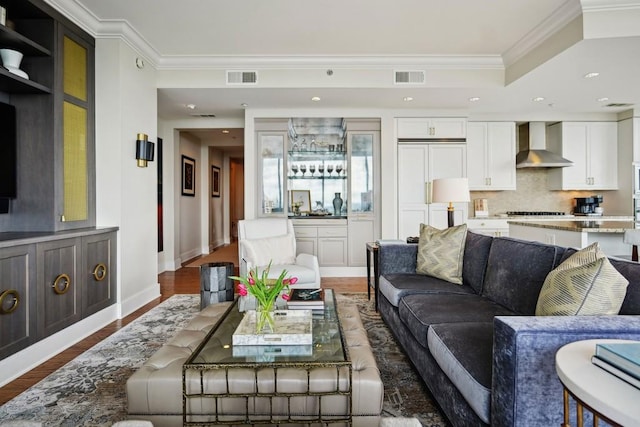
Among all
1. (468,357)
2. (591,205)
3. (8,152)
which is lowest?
(468,357)

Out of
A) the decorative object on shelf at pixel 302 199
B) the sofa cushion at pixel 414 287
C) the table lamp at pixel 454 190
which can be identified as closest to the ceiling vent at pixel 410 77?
the table lamp at pixel 454 190

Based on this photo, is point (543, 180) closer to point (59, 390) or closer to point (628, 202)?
point (628, 202)

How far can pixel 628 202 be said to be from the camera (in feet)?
19.5

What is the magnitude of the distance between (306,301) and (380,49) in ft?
10.6

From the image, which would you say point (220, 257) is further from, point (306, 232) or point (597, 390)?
point (597, 390)

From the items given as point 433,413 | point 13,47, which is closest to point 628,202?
point 433,413

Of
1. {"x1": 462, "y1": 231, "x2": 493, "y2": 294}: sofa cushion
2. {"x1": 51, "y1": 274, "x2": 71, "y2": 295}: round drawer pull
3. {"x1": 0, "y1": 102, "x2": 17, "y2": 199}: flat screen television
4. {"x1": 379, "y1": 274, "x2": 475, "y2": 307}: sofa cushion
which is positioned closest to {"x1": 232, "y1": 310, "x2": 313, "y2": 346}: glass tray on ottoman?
{"x1": 379, "y1": 274, "x2": 475, "y2": 307}: sofa cushion

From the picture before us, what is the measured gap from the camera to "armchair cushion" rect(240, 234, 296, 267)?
3801 mm

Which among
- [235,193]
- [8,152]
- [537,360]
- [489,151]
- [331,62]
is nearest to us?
[537,360]

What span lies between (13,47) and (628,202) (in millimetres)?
7980

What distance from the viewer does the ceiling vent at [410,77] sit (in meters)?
4.58

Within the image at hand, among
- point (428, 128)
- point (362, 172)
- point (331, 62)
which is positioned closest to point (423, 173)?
point (428, 128)

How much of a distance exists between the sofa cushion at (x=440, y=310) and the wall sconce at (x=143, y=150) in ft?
10.1

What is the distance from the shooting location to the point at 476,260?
112 inches
